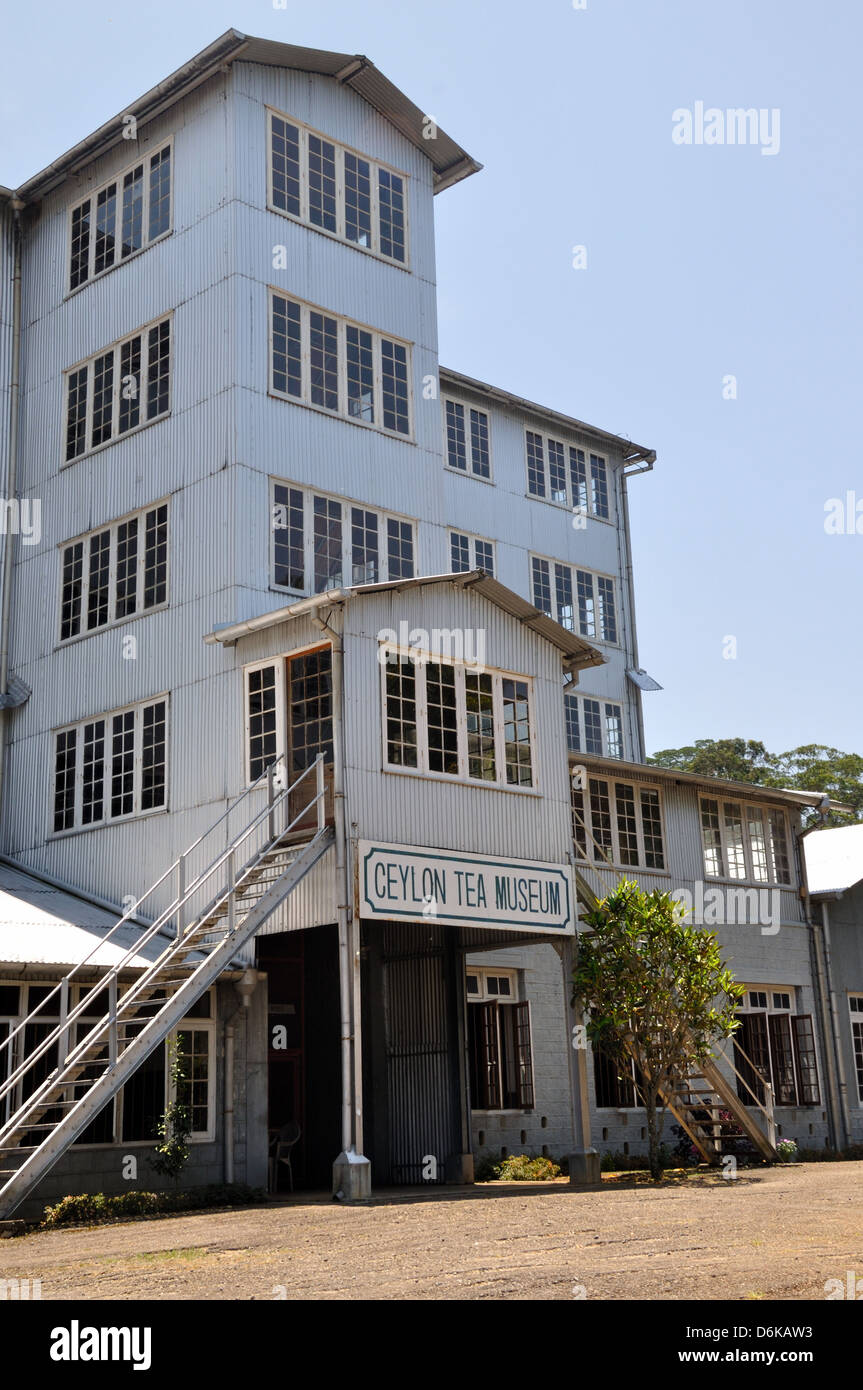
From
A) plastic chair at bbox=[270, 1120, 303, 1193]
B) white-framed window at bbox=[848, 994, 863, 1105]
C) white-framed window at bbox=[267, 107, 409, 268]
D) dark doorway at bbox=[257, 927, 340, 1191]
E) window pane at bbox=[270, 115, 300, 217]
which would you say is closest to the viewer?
plastic chair at bbox=[270, 1120, 303, 1193]

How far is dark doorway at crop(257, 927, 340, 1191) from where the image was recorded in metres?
21.6

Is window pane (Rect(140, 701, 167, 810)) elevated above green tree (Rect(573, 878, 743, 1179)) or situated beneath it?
elevated above

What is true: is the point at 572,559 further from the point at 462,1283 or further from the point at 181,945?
the point at 462,1283

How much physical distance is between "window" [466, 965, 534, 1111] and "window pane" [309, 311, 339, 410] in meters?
9.41

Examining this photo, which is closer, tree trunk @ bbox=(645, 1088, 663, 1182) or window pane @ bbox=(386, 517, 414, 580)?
tree trunk @ bbox=(645, 1088, 663, 1182)

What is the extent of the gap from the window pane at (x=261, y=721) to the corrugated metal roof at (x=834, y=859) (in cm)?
1390

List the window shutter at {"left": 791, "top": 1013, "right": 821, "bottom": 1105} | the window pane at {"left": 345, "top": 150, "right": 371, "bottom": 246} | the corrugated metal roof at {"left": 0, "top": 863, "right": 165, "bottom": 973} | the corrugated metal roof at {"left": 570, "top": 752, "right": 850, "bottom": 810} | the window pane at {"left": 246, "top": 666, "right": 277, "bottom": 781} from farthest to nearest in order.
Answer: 1. the window shutter at {"left": 791, "top": 1013, "right": 821, "bottom": 1105}
2. the corrugated metal roof at {"left": 570, "top": 752, "right": 850, "bottom": 810}
3. the window pane at {"left": 345, "top": 150, "right": 371, "bottom": 246}
4. the window pane at {"left": 246, "top": 666, "right": 277, "bottom": 781}
5. the corrugated metal roof at {"left": 0, "top": 863, "right": 165, "bottom": 973}

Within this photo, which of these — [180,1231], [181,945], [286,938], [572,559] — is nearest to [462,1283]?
[180,1231]

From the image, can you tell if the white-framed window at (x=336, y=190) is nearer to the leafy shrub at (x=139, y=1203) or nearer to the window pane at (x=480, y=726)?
the window pane at (x=480, y=726)

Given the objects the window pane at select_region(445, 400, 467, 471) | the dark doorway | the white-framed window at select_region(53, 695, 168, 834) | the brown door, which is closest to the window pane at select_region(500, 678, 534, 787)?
the brown door

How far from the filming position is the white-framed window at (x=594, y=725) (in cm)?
3253

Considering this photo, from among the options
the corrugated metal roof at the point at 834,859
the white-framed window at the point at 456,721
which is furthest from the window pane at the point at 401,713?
the corrugated metal roof at the point at 834,859

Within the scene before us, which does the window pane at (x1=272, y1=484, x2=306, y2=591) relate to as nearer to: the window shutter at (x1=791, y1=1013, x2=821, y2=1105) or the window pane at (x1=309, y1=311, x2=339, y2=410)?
the window pane at (x1=309, y1=311, x2=339, y2=410)

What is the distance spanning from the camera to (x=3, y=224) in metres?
26.8
